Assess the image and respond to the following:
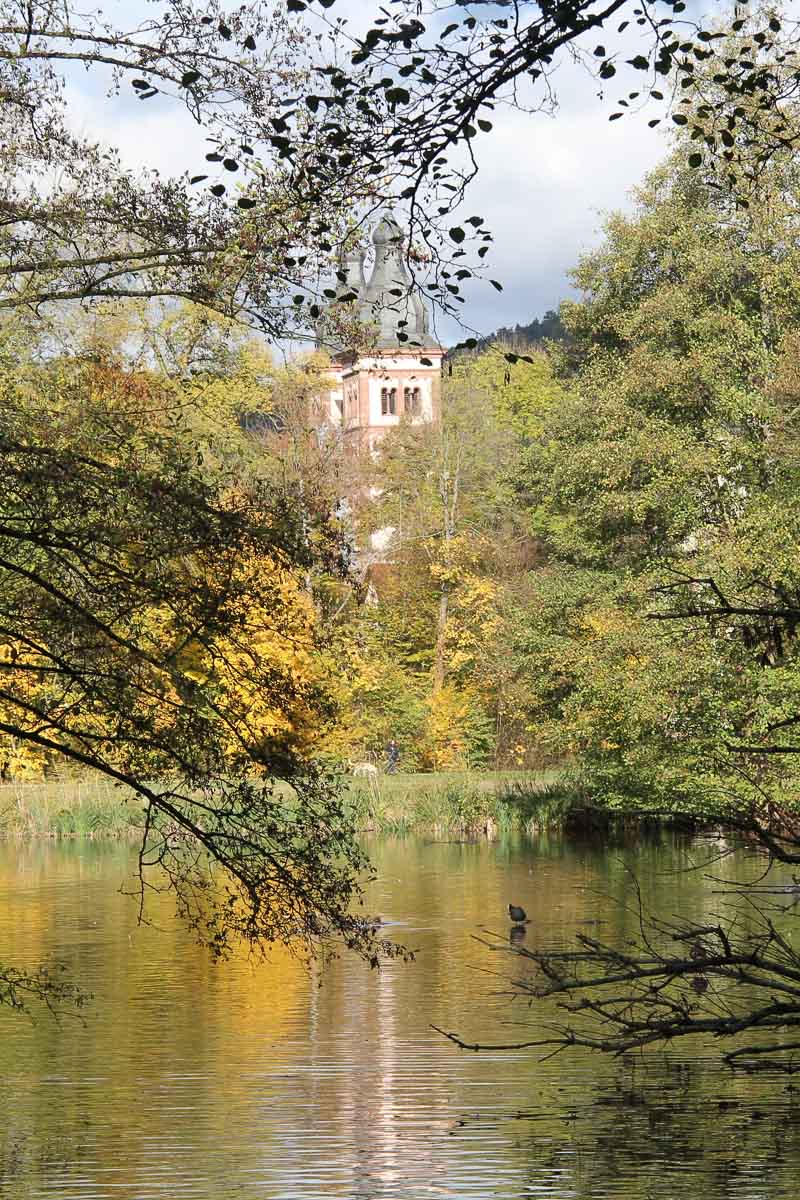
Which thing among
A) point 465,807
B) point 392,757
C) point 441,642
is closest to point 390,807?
point 465,807

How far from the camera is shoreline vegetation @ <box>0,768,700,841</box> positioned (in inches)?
1232

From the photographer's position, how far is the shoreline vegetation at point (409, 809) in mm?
31297

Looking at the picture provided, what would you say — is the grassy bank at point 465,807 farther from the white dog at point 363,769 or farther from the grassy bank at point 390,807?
the white dog at point 363,769

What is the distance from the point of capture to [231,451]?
44375 mm

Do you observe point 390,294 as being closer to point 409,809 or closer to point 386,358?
point 386,358

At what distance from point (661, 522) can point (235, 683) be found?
22.0 meters

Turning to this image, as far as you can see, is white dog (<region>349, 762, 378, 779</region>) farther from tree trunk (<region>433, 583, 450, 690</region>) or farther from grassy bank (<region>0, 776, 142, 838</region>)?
tree trunk (<region>433, 583, 450, 690</region>)

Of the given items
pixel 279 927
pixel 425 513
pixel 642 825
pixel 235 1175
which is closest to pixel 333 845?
pixel 279 927

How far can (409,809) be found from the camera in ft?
107

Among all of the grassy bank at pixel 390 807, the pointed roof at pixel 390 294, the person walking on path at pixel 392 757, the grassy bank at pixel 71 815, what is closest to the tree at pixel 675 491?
the grassy bank at pixel 390 807

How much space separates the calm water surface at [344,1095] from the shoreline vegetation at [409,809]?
34.8ft

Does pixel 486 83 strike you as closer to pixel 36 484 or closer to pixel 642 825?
pixel 36 484

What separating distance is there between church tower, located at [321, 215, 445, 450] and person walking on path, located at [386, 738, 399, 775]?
27.3 ft

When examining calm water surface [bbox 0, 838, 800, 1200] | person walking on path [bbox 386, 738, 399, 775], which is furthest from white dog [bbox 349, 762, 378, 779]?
calm water surface [bbox 0, 838, 800, 1200]
